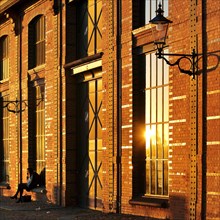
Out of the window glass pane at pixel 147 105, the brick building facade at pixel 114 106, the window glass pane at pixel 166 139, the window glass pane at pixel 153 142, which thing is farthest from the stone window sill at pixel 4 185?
the window glass pane at pixel 166 139

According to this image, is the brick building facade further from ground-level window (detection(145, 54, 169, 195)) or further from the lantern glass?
the lantern glass

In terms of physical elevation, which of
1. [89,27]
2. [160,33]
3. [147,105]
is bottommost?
[147,105]

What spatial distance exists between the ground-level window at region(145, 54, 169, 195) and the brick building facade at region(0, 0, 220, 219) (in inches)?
1.0

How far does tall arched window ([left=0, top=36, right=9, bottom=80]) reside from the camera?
26.5 m

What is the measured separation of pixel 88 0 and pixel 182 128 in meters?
7.22

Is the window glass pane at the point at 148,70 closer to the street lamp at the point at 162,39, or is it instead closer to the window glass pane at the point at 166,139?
the window glass pane at the point at 166,139

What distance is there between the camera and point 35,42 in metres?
23.4

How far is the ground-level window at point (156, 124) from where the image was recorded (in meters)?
15.3

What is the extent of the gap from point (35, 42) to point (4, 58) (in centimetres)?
A: 376

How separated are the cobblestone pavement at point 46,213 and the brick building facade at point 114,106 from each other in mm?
427

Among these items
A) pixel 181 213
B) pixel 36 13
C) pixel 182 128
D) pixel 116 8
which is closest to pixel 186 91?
pixel 182 128

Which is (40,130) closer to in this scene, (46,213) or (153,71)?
(46,213)

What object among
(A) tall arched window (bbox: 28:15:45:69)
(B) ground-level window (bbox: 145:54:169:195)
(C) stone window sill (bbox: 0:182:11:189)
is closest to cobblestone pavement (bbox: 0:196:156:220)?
(B) ground-level window (bbox: 145:54:169:195)

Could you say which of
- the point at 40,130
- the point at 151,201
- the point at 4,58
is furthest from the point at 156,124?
the point at 4,58
